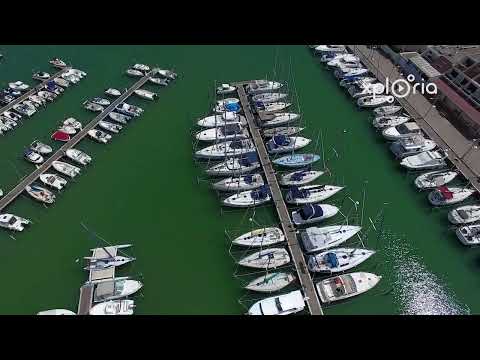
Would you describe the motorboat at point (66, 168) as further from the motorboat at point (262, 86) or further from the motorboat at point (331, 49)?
the motorboat at point (331, 49)

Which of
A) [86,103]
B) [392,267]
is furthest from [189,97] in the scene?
[392,267]

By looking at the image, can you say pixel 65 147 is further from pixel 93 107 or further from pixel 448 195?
pixel 448 195

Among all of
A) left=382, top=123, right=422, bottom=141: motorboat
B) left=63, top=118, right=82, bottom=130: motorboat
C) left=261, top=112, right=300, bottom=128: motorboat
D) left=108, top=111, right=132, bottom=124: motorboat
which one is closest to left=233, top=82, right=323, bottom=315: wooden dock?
left=261, top=112, right=300, bottom=128: motorboat

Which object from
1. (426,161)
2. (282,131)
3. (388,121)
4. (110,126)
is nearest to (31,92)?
(110,126)

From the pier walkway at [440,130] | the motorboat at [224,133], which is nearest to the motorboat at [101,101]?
the motorboat at [224,133]

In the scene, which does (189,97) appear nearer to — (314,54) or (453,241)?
(314,54)
